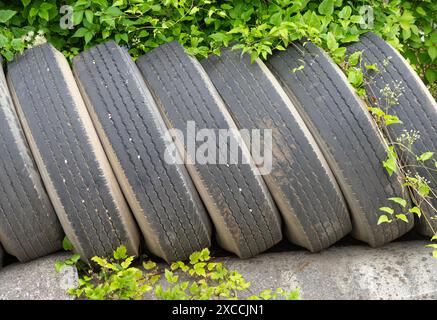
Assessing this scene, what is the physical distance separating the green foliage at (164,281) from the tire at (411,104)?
0.95m

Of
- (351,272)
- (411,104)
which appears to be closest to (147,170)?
(351,272)

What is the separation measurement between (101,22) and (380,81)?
1682 mm

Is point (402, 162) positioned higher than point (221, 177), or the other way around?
point (221, 177)

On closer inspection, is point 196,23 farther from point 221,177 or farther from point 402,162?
point 402,162

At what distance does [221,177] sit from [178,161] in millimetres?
231

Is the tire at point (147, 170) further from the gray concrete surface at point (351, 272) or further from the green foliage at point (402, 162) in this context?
the green foliage at point (402, 162)

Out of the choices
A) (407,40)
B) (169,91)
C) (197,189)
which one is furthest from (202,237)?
(407,40)

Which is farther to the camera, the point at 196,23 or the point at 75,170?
the point at 196,23

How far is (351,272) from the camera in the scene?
293cm

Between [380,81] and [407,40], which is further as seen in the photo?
[407,40]

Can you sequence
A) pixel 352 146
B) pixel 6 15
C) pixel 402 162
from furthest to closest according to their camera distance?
pixel 6 15 < pixel 402 162 < pixel 352 146

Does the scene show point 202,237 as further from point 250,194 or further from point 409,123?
point 409,123

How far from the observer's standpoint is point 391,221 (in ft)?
9.77

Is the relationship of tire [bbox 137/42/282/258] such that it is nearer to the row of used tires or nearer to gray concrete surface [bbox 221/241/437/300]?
the row of used tires
